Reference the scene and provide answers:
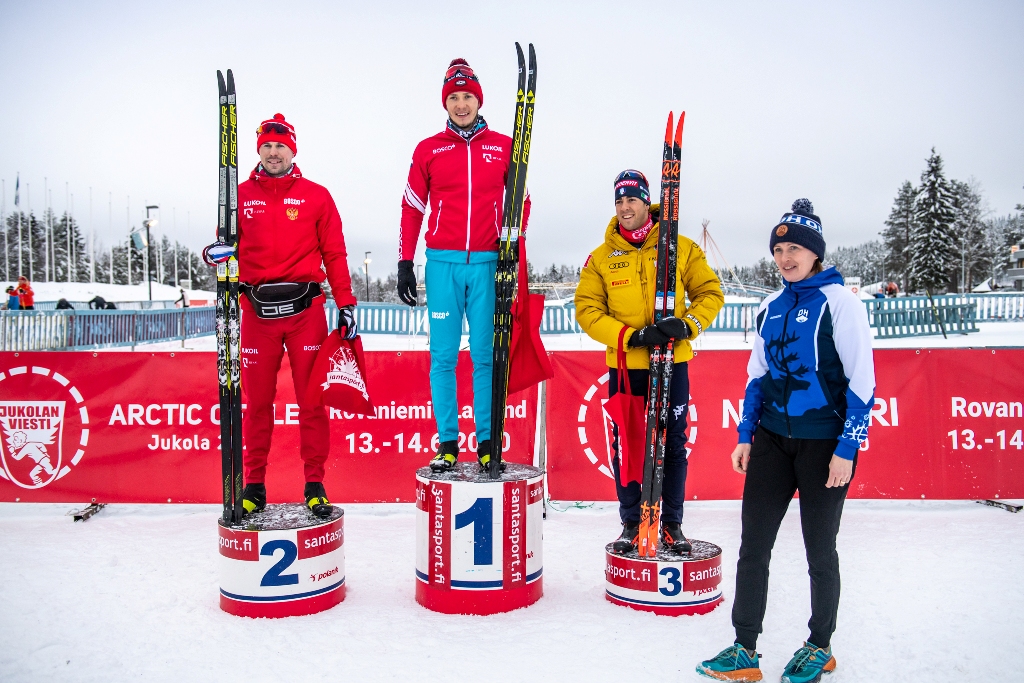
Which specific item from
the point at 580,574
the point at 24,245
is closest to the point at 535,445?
the point at 580,574

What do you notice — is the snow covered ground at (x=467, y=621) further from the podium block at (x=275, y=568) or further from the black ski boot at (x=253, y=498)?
the black ski boot at (x=253, y=498)

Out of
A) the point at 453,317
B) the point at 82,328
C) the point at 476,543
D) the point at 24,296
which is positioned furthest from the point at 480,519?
the point at 24,296

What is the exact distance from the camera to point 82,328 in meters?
16.6

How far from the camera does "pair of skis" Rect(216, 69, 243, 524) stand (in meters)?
3.66

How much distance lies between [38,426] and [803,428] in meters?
5.77

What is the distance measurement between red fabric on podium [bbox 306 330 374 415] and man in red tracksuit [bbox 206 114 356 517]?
6 centimetres

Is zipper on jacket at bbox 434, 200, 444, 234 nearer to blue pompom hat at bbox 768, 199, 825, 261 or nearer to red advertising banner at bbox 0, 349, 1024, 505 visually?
red advertising banner at bbox 0, 349, 1024, 505

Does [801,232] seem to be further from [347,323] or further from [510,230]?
[347,323]

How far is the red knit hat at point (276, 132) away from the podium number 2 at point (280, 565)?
2.28 metres

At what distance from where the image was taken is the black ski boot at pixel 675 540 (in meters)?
3.55

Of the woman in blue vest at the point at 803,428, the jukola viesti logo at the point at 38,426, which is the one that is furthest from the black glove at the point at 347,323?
the jukola viesti logo at the point at 38,426

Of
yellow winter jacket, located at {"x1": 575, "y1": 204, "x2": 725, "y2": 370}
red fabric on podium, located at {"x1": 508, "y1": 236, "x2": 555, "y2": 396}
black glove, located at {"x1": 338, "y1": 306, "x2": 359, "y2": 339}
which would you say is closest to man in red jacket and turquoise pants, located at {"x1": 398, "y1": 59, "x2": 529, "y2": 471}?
red fabric on podium, located at {"x1": 508, "y1": 236, "x2": 555, "y2": 396}

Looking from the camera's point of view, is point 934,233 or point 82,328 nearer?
point 82,328

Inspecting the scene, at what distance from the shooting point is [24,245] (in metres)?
67.4
